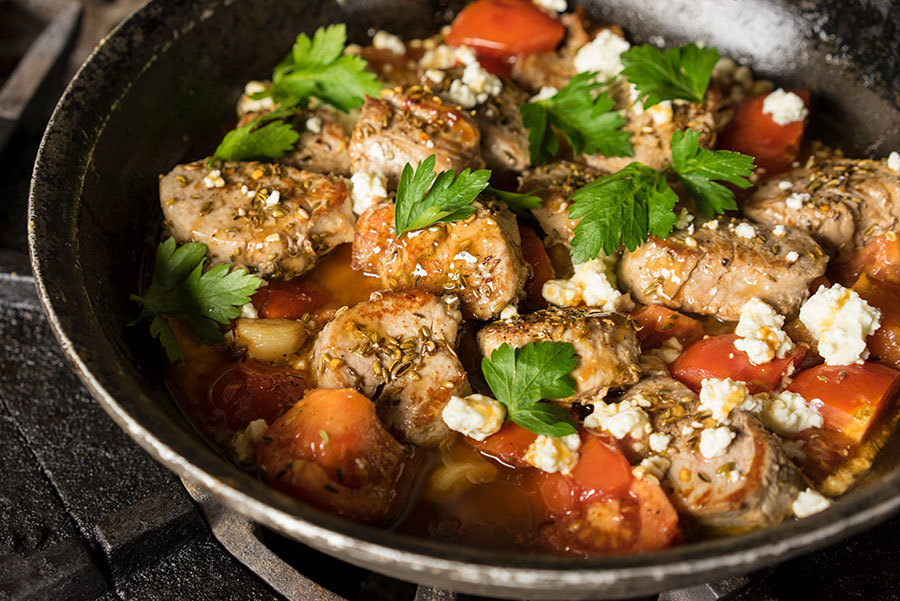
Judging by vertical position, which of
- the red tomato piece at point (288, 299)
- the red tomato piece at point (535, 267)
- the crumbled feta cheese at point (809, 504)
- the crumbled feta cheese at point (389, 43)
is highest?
the crumbled feta cheese at point (389, 43)

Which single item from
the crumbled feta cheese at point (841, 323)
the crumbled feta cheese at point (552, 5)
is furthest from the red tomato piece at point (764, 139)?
the crumbled feta cheese at point (552, 5)

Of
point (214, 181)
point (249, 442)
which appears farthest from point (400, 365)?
point (214, 181)

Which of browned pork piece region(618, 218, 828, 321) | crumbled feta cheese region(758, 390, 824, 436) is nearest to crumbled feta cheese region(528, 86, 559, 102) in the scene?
browned pork piece region(618, 218, 828, 321)

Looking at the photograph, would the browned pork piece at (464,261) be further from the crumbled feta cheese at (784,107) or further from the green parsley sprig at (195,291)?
the crumbled feta cheese at (784,107)

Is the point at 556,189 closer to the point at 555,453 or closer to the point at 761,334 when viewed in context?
the point at 761,334

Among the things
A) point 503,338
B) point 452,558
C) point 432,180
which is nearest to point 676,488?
point 503,338

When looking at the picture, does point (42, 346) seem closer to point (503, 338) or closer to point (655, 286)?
point (503, 338)

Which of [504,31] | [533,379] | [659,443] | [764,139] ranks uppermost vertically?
[504,31]
